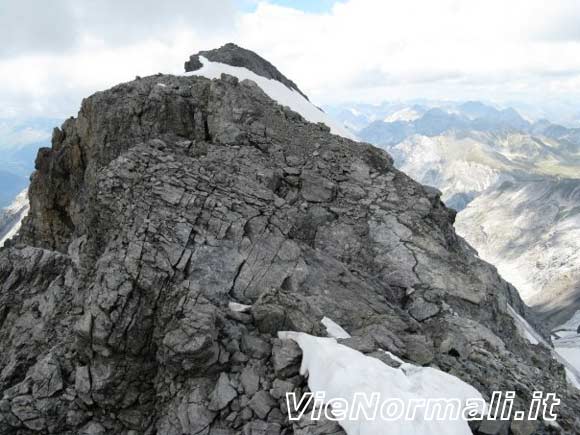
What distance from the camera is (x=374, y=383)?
508 inches

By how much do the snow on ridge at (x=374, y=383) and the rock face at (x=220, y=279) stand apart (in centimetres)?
66

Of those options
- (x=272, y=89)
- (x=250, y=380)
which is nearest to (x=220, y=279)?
(x=250, y=380)

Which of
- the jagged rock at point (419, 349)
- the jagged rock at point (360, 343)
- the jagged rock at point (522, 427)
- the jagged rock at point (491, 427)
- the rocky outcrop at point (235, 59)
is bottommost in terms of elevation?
the jagged rock at point (522, 427)

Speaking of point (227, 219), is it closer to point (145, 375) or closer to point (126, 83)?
point (145, 375)

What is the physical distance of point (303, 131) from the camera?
27.2m

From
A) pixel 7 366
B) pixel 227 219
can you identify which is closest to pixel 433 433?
pixel 227 219

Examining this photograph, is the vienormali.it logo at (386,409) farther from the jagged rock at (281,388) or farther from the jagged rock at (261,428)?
the jagged rock at (261,428)

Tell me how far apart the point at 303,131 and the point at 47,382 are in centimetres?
1839

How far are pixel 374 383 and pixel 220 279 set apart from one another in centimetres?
717

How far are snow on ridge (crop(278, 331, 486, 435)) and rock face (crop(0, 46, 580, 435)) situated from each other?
659 mm

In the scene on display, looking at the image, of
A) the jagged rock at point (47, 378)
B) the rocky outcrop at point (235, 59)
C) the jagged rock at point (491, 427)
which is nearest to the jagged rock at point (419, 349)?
the jagged rock at point (491, 427)

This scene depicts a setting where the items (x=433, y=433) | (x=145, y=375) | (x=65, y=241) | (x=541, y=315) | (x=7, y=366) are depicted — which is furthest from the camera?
(x=541, y=315)

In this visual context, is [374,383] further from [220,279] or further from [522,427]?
[220,279]

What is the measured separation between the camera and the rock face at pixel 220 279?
1445 cm
